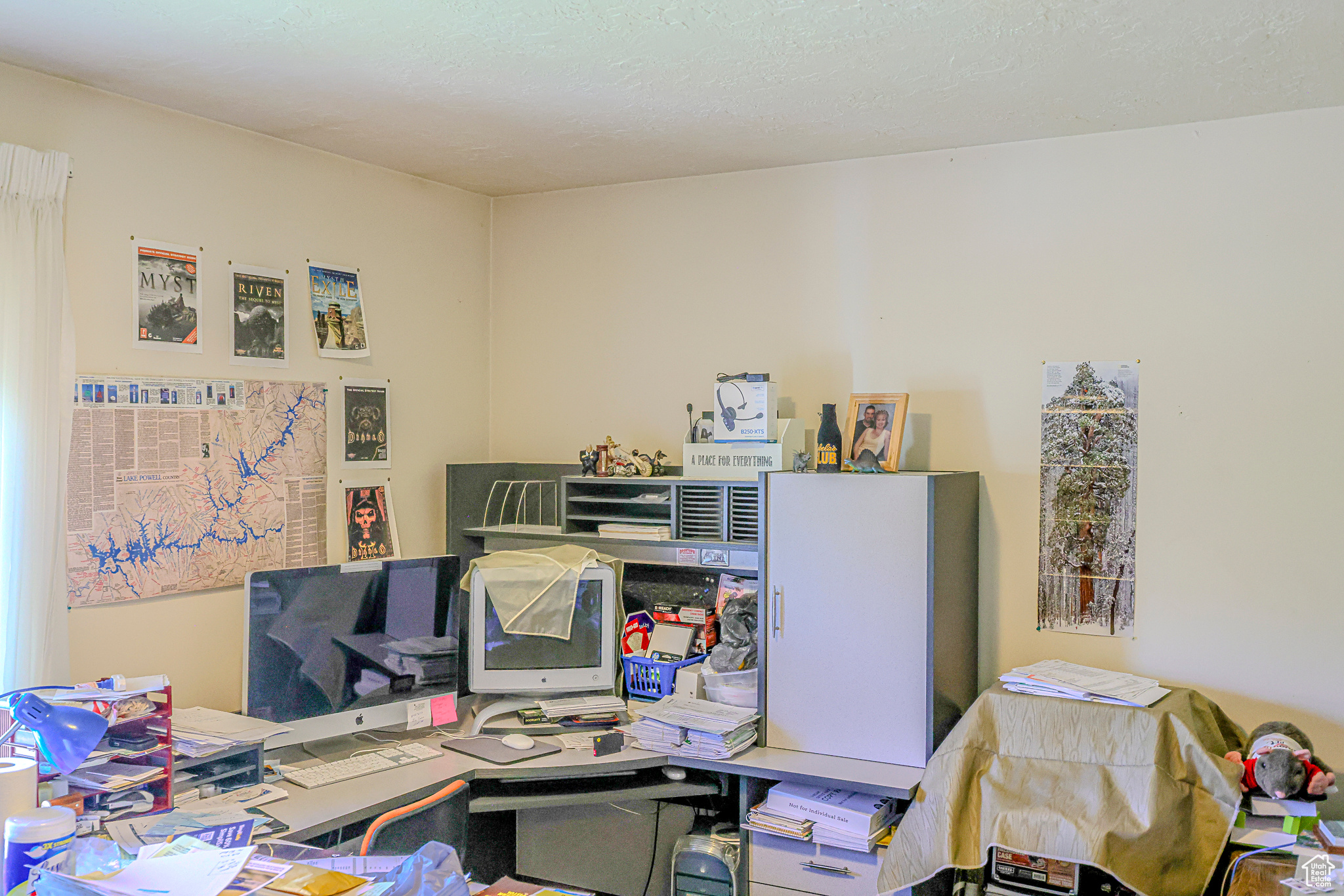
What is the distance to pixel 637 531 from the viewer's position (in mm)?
3279

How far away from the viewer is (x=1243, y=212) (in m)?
2.83

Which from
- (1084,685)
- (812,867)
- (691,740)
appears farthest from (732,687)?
(1084,685)

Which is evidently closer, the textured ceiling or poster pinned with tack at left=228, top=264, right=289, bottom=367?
the textured ceiling

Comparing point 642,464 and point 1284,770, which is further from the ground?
point 642,464

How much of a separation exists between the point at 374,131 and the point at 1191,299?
8.00ft

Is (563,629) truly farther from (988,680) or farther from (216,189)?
(216,189)

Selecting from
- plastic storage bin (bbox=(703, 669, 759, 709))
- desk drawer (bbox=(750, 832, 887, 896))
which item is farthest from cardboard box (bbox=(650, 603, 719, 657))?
desk drawer (bbox=(750, 832, 887, 896))

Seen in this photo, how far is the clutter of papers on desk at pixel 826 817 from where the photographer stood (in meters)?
2.64

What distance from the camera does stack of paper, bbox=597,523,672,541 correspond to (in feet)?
10.6

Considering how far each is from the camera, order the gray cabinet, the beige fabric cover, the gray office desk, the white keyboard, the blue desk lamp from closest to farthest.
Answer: the blue desk lamp
the beige fabric cover
the gray office desk
the white keyboard
the gray cabinet

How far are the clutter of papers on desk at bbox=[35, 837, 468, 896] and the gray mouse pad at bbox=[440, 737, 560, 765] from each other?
3.23 ft

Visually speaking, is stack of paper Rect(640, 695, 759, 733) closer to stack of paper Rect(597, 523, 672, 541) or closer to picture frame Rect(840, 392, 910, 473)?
stack of paper Rect(597, 523, 672, 541)

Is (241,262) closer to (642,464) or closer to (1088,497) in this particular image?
(642,464)

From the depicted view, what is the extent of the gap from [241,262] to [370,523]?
94cm
